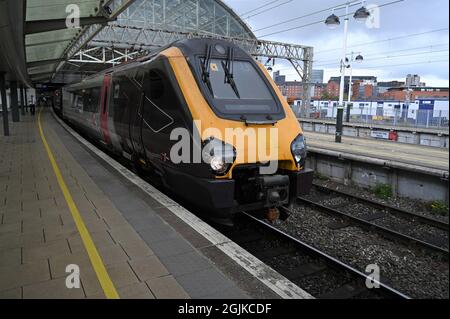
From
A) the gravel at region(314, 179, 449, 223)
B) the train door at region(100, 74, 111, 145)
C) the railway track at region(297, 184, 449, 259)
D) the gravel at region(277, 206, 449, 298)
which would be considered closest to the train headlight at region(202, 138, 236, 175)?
the gravel at region(277, 206, 449, 298)

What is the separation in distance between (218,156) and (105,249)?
5.58 feet

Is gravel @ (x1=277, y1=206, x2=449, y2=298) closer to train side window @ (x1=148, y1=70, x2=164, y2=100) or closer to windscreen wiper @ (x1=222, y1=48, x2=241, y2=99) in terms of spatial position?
windscreen wiper @ (x1=222, y1=48, x2=241, y2=99)

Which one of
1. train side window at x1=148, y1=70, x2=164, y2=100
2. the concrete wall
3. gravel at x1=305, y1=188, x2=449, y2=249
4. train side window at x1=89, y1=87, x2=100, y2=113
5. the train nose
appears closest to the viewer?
the train nose

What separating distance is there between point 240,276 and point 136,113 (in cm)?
411

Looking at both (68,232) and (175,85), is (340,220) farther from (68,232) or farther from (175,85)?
(68,232)

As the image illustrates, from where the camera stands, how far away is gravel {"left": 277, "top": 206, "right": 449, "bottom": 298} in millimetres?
4246

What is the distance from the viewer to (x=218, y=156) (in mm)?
4551

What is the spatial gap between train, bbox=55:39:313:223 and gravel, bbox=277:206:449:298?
3.40ft

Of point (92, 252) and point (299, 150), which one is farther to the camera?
point (299, 150)

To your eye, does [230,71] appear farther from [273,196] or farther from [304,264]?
[304,264]

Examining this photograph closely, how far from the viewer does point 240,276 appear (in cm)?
338

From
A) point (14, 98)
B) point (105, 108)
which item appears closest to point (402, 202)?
point (105, 108)

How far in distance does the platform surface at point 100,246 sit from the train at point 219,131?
70cm
